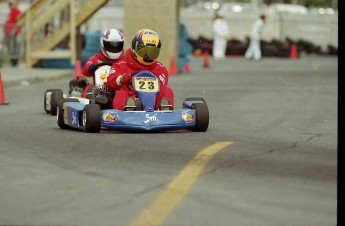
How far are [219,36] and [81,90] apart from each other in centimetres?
3427

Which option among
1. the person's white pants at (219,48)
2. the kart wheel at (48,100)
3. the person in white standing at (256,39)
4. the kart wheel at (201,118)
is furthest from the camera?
the person's white pants at (219,48)

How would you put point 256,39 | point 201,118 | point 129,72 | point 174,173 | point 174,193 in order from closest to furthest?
point 174,193
point 174,173
point 201,118
point 129,72
point 256,39

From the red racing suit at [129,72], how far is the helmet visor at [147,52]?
16cm

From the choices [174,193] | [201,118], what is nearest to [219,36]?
[201,118]

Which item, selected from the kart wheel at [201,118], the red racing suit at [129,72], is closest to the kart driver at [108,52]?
the red racing suit at [129,72]

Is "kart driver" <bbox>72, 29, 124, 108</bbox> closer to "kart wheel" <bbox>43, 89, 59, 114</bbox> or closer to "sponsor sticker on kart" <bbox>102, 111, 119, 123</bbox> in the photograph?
"kart wheel" <bbox>43, 89, 59, 114</bbox>

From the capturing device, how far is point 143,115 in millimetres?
14625

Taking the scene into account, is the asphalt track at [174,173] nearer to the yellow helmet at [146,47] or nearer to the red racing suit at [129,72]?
the red racing suit at [129,72]

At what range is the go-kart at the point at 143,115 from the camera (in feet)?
47.9

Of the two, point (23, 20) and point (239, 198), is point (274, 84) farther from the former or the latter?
point (239, 198)

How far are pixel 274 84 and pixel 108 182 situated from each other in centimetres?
1993

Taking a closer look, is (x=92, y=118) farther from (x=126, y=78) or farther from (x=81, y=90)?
(x=81, y=90)

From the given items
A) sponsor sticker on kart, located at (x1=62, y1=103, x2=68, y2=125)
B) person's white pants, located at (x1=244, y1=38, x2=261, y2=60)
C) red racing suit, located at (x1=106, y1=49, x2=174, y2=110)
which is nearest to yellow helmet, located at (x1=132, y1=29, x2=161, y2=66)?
red racing suit, located at (x1=106, y1=49, x2=174, y2=110)

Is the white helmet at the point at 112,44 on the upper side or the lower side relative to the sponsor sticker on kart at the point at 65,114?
upper
